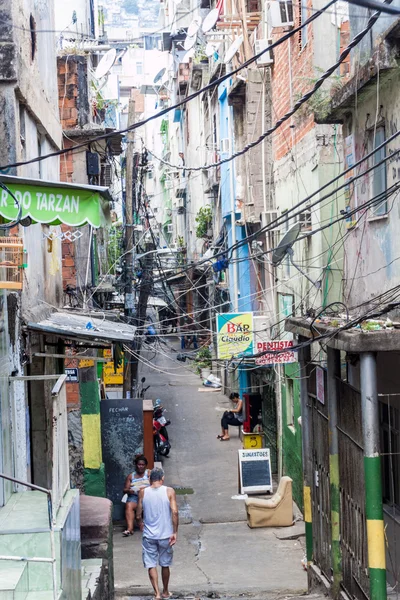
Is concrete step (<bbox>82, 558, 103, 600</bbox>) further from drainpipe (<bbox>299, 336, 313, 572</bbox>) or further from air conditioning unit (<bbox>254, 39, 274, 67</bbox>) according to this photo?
air conditioning unit (<bbox>254, 39, 274, 67</bbox>)

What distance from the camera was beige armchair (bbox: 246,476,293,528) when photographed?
49.9 feet

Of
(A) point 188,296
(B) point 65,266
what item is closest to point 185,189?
(A) point 188,296

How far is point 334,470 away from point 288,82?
9025 millimetres

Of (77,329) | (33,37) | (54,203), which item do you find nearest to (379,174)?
(77,329)

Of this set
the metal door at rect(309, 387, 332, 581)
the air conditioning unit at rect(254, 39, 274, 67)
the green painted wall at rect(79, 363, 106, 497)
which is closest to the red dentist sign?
the metal door at rect(309, 387, 332, 581)

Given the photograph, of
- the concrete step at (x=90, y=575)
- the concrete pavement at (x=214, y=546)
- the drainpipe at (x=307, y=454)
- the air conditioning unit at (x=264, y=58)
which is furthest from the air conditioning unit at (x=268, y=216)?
the concrete step at (x=90, y=575)

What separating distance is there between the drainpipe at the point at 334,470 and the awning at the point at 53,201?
4.21 meters

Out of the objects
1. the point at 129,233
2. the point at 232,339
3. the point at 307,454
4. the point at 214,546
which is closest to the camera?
the point at 307,454

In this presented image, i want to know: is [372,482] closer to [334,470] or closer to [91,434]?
[334,470]

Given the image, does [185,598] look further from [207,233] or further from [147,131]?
[147,131]

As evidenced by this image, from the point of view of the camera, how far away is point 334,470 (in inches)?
416

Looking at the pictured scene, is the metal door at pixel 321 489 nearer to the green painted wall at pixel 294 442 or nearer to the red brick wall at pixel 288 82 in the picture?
the green painted wall at pixel 294 442

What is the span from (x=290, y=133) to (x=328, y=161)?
113 inches

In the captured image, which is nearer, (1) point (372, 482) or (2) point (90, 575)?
(1) point (372, 482)
